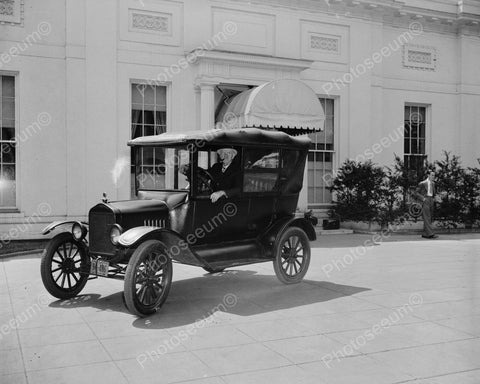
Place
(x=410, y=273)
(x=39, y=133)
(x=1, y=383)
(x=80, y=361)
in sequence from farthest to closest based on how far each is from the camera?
1. (x=39, y=133)
2. (x=410, y=273)
3. (x=80, y=361)
4. (x=1, y=383)

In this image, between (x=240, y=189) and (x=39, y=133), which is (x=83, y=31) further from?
(x=240, y=189)

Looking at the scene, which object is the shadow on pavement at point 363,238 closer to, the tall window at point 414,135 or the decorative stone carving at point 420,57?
the tall window at point 414,135

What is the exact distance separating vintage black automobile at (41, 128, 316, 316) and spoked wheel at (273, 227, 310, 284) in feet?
0.05

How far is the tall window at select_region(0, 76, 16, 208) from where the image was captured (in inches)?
524

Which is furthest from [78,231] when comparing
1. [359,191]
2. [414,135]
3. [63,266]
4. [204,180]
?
[414,135]

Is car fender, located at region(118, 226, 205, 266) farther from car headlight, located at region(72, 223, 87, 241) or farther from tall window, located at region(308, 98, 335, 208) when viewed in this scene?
tall window, located at region(308, 98, 335, 208)

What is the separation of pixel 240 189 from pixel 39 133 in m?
7.50

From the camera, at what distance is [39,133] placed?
43.7 ft

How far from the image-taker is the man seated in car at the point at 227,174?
7691 mm

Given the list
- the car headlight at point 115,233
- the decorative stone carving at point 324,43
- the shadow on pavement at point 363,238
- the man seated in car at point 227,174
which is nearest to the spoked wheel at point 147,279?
the car headlight at point 115,233

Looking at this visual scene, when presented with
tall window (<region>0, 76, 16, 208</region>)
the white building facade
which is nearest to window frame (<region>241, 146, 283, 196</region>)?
the white building facade

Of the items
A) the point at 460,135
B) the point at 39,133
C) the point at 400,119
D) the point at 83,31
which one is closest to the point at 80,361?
the point at 39,133

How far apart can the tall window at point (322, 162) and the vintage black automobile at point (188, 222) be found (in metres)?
8.11

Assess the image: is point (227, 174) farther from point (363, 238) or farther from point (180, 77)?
point (363, 238)
